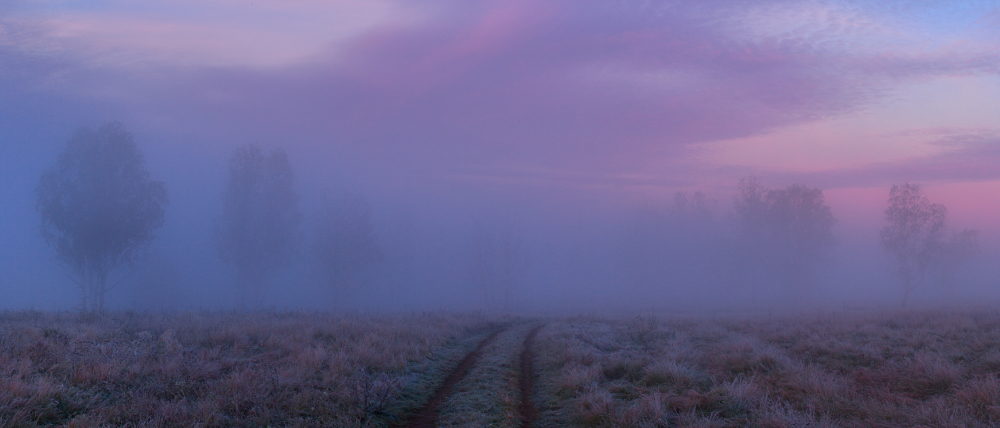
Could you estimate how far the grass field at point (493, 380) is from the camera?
25.7ft

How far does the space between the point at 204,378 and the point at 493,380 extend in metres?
6.68

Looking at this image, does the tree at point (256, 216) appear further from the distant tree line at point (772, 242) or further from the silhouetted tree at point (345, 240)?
the distant tree line at point (772, 242)

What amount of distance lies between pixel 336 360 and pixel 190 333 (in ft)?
21.3

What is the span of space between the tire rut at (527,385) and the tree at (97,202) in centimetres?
3253

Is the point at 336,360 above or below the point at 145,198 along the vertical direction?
below

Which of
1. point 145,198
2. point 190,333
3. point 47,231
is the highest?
point 145,198

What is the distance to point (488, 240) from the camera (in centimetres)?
6375

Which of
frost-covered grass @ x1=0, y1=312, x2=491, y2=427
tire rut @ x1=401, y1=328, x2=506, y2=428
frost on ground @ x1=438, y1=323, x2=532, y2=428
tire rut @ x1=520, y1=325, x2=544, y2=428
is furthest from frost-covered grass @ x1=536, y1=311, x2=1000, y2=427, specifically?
frost-covered grass @ x1=0, y1=312, x2=491, y2=427

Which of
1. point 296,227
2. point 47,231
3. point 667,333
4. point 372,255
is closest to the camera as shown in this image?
point 667,333

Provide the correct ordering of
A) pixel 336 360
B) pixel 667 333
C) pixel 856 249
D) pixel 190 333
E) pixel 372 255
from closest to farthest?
pixel 336 360 < pixel 190 333 < pixel 667 333 < pixel 372 255 < pixel 856 249

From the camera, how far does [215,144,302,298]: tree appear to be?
44094mm

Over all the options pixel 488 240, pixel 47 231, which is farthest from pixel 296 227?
pixel 488 240

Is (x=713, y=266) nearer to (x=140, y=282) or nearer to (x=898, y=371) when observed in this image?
(x=898, y=371)

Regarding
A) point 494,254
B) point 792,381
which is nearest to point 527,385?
point 792,381
